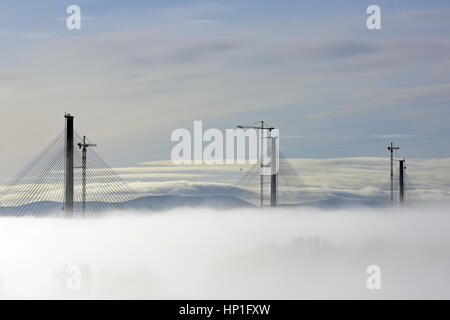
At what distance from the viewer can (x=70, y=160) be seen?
241 feet

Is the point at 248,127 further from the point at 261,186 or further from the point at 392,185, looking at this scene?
the point at 392,185

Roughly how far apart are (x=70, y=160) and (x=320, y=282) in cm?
6328

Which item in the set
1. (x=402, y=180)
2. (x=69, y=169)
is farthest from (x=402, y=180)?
(x=69, y=169)

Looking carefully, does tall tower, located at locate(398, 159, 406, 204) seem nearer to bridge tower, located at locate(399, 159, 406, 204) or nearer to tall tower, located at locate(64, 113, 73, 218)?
bridge tower, located at locate(399, 159, 406, 204)

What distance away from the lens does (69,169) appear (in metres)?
72.8

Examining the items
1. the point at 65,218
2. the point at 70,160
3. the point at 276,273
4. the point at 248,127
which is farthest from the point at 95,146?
the point at 276,273

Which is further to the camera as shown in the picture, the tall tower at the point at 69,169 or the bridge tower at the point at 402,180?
the bridge tower at the point at 402,180

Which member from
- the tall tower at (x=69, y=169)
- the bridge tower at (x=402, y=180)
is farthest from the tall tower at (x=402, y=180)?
the tall tower at (x=69, y=169)

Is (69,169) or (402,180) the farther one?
(402,180)

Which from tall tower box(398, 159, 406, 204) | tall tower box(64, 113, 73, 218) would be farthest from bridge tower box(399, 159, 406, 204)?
tall tower box(64, 113, 73, 218)

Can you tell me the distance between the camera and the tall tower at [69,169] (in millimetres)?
71875

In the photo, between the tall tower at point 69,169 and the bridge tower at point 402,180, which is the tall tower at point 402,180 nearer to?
the bridge tower at point 402,180

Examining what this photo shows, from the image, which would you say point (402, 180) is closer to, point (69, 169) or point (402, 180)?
point (402, 180)

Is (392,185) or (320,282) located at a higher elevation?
(392,185)
